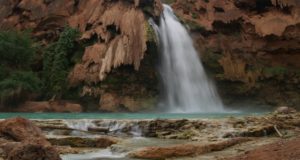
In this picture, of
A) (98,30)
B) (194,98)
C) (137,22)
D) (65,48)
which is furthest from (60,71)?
(194,98)

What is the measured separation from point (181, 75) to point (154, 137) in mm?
22523

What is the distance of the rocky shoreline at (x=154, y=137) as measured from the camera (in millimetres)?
10586

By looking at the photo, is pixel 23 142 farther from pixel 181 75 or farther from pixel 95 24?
pixel 95 24

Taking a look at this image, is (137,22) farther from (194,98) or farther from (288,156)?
(288,156)

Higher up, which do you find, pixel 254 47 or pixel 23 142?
pixel 254 47

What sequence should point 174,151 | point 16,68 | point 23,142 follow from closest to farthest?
point 23,142
point 174,151
point 16,68

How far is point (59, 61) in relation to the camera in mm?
39406

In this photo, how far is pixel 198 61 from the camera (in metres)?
39.6

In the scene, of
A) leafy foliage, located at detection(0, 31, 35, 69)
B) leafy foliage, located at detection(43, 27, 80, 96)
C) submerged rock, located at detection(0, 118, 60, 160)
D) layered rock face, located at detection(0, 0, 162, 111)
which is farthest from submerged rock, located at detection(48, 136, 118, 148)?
leafy foliage, located at detection(0, 31, 35, 69)

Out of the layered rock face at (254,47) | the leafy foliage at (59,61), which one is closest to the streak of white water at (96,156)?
the leafy foliage at (59,61)

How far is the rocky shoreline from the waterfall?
→ 19.3m

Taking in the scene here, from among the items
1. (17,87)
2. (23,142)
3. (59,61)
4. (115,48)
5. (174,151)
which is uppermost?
(115,48)

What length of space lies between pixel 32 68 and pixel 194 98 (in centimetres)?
1470

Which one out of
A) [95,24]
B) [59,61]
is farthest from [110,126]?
[95,24]
